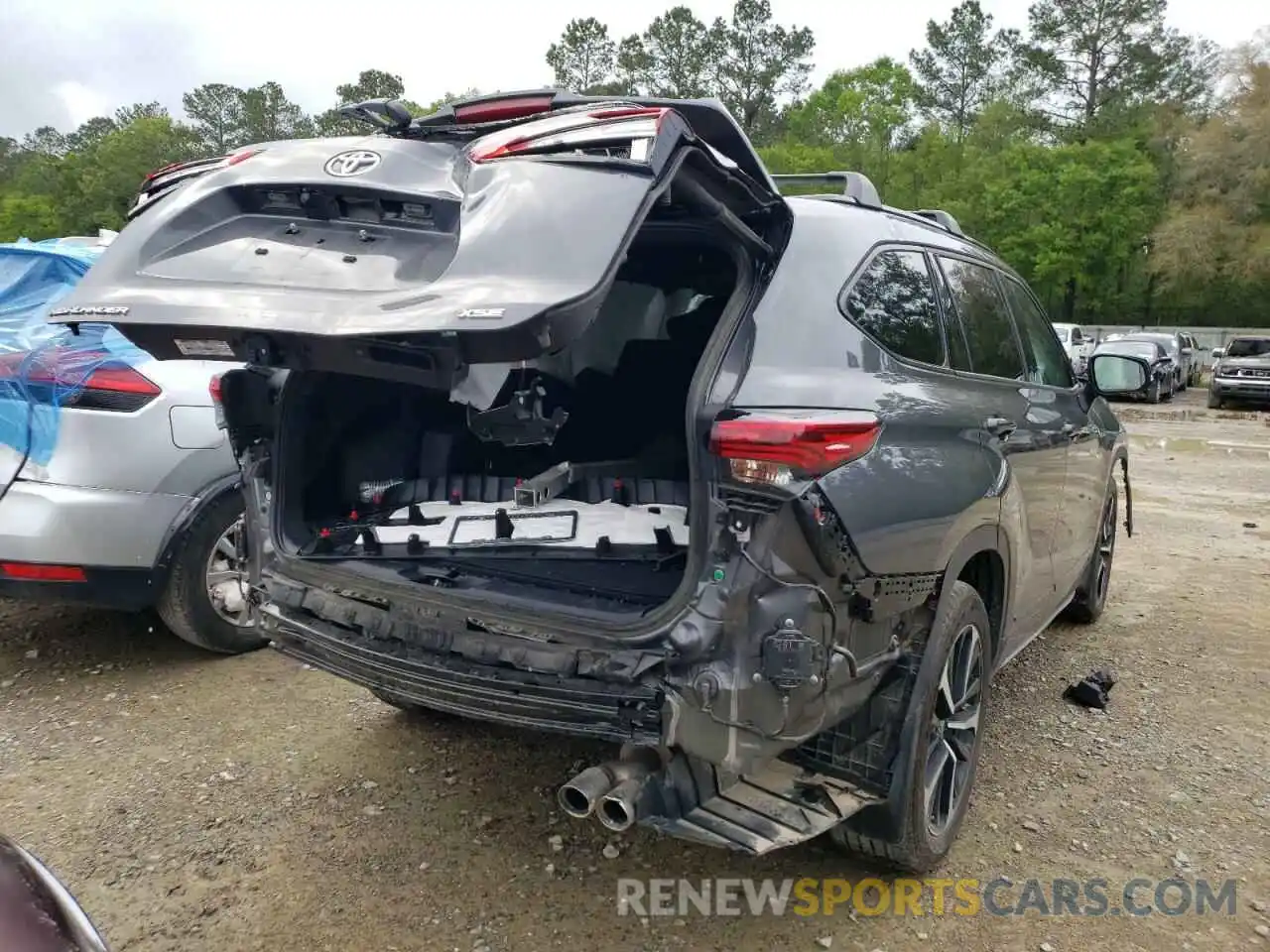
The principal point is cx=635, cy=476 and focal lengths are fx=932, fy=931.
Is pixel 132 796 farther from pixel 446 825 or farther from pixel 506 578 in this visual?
pixel 506 578

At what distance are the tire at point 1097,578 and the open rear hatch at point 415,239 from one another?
135 inches

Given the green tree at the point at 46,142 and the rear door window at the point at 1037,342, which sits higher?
the green tree at the point at 46,142

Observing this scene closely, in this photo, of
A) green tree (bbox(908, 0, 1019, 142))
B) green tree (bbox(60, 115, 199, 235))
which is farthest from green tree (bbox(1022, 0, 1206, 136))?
green tree (bbox(60, 115, 199, 235))

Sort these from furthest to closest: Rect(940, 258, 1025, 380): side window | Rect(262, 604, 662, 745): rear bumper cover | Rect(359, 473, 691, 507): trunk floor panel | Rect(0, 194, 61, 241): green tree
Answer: Rect(0, 194, 61, 241): green tree
Rect(359, 473, 691, 507): trunk floor panel
Rect(940, 258, 1025, 380): side window
Rect(262, 604, 662, 745): rear bumper cover

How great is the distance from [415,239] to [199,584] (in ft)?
8.71

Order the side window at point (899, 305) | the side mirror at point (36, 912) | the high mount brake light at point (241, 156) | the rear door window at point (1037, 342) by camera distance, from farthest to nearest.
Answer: the rear door window at point (1037, 342), the side window at point (899, 305), the high mount brake light at point (241, 156), the side mirror at point (36, 912)

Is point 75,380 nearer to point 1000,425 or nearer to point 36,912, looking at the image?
point 36,912

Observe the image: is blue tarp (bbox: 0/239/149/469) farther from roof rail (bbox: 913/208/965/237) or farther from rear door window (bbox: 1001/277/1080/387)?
rear door window (bbox: 1001/277/1080/387)

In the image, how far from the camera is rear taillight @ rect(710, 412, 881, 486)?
2.09 metres

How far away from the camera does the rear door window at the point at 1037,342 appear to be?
3846 mm

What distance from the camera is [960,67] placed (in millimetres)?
56812

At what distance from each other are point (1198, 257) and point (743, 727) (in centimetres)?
3873

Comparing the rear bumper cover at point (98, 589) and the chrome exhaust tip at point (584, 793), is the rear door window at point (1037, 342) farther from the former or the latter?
the rear bumper cover at point (98, 589)

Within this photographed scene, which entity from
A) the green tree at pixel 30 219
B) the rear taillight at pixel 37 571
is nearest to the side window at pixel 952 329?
the rear taillight at pixel 37 571
